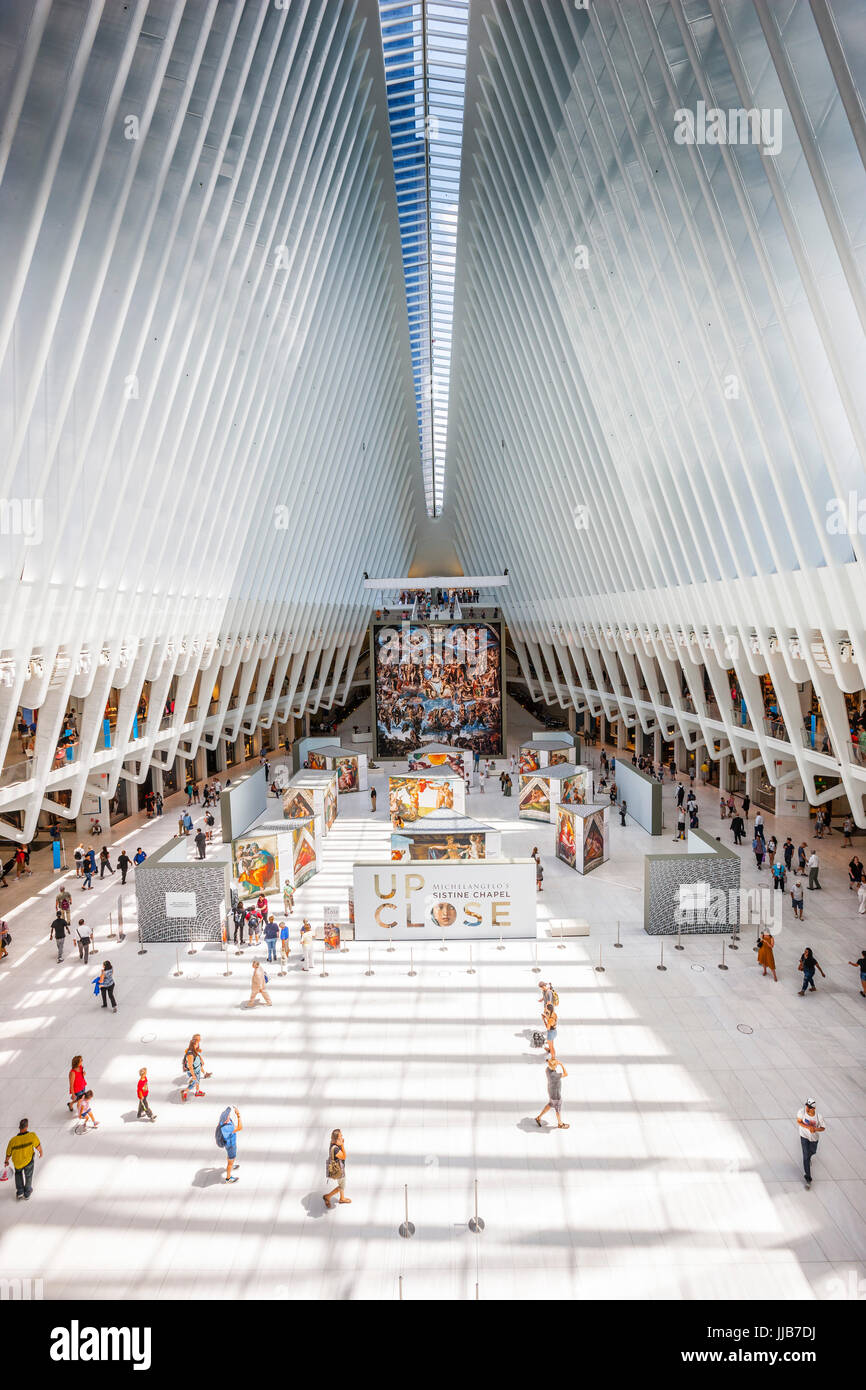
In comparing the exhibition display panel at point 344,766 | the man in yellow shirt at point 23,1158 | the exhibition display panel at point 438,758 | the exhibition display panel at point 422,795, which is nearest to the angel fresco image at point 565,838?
the exhibition display panel at point 422,795

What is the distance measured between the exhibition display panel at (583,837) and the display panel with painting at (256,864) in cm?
771

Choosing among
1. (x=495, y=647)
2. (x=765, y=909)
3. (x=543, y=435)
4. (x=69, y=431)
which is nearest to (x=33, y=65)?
(x=69, y=431)

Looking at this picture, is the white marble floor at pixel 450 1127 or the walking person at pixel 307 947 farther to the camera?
the walking person at pixel 307 947

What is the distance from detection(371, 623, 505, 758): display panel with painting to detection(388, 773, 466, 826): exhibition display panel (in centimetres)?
1275

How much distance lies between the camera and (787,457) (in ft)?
49.4

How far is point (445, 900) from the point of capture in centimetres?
1576

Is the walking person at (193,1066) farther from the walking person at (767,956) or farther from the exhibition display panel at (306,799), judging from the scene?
the exhibition display panel at (306,799)

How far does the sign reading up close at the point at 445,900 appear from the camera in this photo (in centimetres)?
1566

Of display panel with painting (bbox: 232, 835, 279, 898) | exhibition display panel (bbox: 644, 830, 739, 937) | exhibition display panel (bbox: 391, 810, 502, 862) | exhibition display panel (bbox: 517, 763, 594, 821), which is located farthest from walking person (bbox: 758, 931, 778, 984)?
exhibition display panel (bbox: 517, 763, 594, 821)

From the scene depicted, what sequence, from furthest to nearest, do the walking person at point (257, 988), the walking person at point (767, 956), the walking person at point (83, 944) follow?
the walking person at point (83, 944) < the walking person at point (767, 956) < the walking person at point (257, 988)

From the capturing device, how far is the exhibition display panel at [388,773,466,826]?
2567 cm

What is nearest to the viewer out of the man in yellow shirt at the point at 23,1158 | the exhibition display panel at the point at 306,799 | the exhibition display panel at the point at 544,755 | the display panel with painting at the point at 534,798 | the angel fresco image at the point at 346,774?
the man in yellow shirt at the point at 23,1158

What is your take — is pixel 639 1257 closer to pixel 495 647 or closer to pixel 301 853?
pixel 301 853
